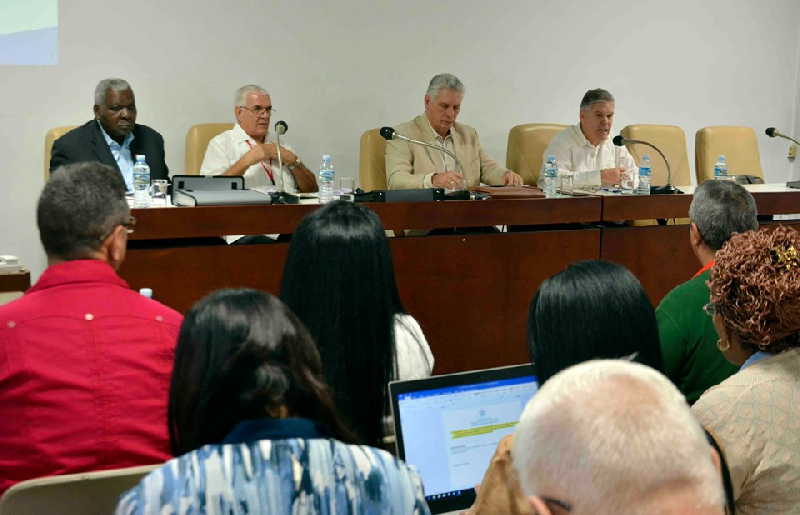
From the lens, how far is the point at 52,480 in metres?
1.37

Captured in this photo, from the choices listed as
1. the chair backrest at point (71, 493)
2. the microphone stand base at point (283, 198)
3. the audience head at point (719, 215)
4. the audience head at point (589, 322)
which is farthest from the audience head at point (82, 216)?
the audience head at point (719, 215)

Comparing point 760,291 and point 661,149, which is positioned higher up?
point 661,149

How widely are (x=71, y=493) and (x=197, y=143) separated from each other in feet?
12.0

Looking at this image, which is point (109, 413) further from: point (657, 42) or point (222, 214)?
point (657, 42)

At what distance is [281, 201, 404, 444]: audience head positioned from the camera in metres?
1.79

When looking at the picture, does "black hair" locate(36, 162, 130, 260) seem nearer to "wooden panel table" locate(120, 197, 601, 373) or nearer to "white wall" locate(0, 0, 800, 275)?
"wooden panel table" locate(120, 197, 601, 373)

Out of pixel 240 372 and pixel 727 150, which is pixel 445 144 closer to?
pixel 727 150

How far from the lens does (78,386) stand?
1.60 meters

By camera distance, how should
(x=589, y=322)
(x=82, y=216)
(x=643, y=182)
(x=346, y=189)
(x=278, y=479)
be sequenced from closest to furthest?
(x=278, y=479) < (x=589, y=322) < (x=82, y=216) < (x=346, y=189) < (x=643, y=182)

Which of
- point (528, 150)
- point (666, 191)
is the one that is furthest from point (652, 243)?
point (528, 150)

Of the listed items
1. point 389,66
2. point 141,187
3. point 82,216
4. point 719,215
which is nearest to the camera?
point 82,216

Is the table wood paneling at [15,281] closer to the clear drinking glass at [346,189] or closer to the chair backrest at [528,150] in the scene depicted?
the clear drinking glass at [346,189]

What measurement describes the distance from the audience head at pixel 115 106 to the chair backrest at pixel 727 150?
10.4 feet

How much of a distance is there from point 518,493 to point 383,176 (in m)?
3.75
